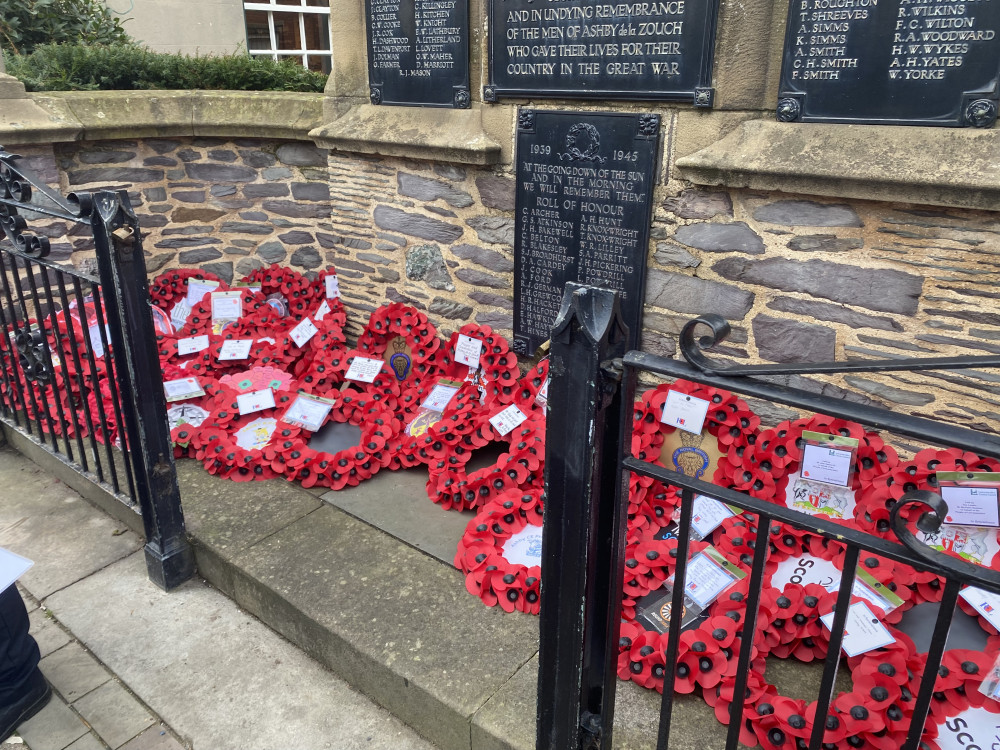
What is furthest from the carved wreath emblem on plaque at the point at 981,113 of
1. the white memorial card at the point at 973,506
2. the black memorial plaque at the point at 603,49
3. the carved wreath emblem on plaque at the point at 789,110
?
the white memorial card at the point at 973,506

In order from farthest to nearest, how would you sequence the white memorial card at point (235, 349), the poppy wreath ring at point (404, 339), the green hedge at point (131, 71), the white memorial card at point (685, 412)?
the green hedge at point (131, 71)
the white memorial card at point (235, 349)
the poppy wreath ring at point (404, 339)
the white memorial card at point (685, 412)

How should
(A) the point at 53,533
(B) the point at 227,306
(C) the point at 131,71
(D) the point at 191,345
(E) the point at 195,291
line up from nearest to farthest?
(A) the point at 53,533 → (D) the point at 191,345 → (B) the point at 227,306 → (E) the point at 195,291 → (C) the point at 131,71

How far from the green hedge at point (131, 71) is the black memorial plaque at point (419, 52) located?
82.9 inches

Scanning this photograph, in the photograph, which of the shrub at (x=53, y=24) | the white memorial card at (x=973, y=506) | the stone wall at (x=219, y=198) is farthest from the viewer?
the shrub at (x=53, y=24)

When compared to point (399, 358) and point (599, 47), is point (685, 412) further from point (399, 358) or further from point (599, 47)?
point (399, 358)

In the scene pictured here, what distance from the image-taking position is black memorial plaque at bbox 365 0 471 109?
136 inches

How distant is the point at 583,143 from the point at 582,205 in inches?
10.3

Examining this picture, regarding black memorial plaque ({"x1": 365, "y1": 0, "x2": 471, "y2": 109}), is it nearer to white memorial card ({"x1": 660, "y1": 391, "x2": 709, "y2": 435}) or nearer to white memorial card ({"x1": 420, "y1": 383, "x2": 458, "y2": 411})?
white memorial card ({"x1": 420, "y1": 383, "x2": 458, "y2": 411})

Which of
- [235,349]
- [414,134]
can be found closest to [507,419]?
Result: [414,134]

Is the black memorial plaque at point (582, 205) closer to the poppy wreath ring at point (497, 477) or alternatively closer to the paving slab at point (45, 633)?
the poppy wreath ring at point (497, 477)

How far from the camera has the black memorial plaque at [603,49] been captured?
2.71 meters

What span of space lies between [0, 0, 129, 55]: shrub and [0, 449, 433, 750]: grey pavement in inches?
208

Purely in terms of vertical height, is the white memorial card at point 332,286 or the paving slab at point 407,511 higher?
the white memorial card at point 332,286

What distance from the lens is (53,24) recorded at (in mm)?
6641
